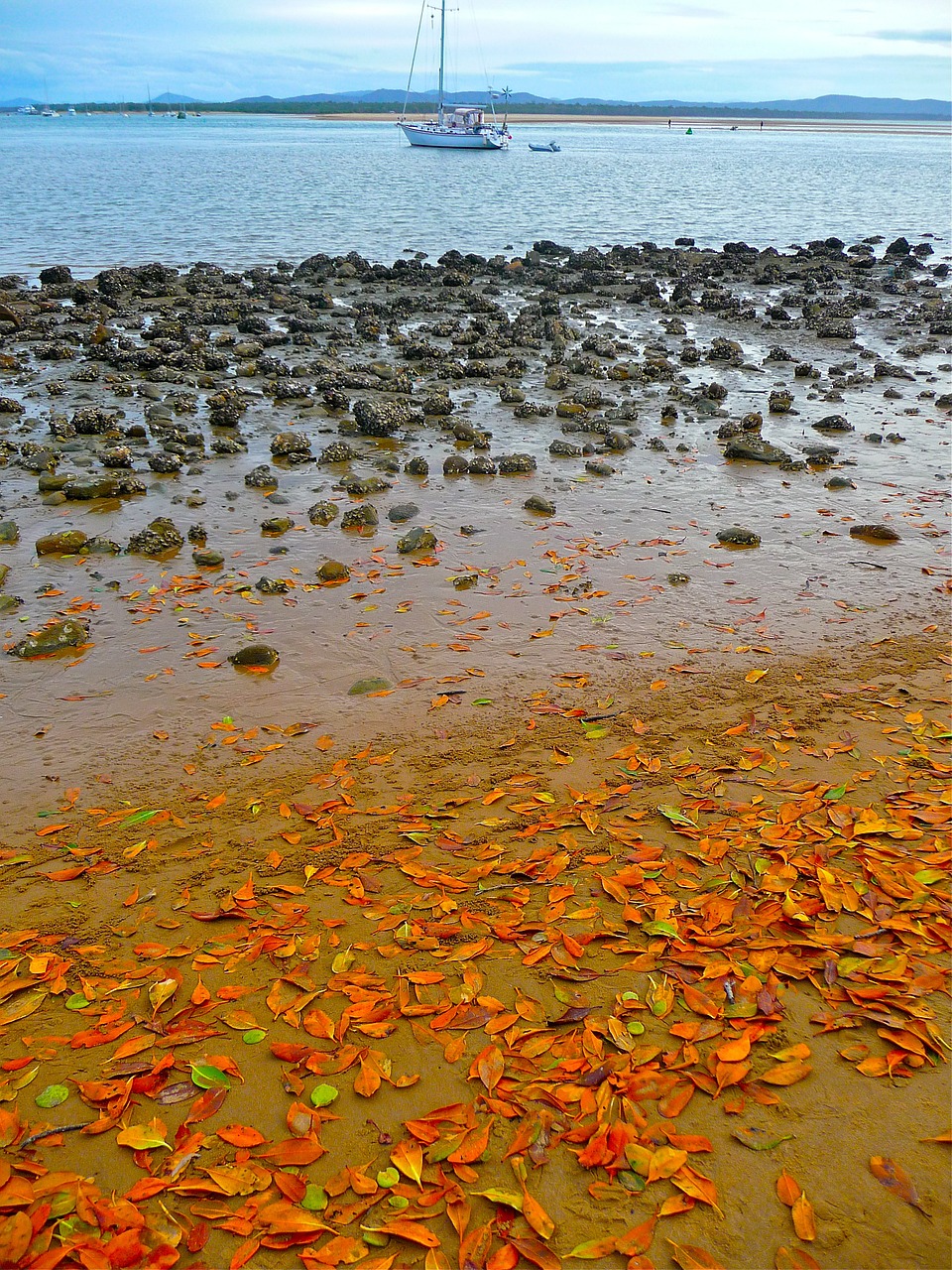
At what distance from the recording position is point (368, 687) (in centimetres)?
602

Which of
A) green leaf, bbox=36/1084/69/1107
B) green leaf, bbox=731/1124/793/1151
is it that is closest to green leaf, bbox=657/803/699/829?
green leaf, bbox=731/1124/793/1151

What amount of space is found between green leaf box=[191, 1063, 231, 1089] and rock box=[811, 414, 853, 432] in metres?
11.1

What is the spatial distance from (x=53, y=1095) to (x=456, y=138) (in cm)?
10357

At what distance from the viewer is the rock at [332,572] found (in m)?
7.57

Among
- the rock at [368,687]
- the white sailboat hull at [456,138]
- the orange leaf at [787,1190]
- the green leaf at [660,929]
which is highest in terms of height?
the white sailboat hull at [456,138]

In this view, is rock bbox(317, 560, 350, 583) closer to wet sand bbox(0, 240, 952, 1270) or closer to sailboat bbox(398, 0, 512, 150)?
wet sand bbox(0, 240, 952, 1270)

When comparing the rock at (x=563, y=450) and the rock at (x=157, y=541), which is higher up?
the rock at (x=563, y=450)

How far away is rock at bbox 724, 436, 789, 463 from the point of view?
10438 mm

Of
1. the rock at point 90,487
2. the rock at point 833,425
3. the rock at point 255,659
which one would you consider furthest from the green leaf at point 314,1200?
the rock at point 833,425

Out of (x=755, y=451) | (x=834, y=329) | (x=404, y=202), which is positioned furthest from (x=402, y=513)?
(x=404, y=202)

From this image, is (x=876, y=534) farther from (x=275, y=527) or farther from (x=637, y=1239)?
(x=637, y=1239)

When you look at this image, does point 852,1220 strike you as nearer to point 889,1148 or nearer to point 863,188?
point 889,1148

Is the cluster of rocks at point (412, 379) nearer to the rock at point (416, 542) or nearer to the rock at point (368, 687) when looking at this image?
the rock at point (416, 542)

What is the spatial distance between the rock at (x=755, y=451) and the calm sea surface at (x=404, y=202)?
66.0ft
